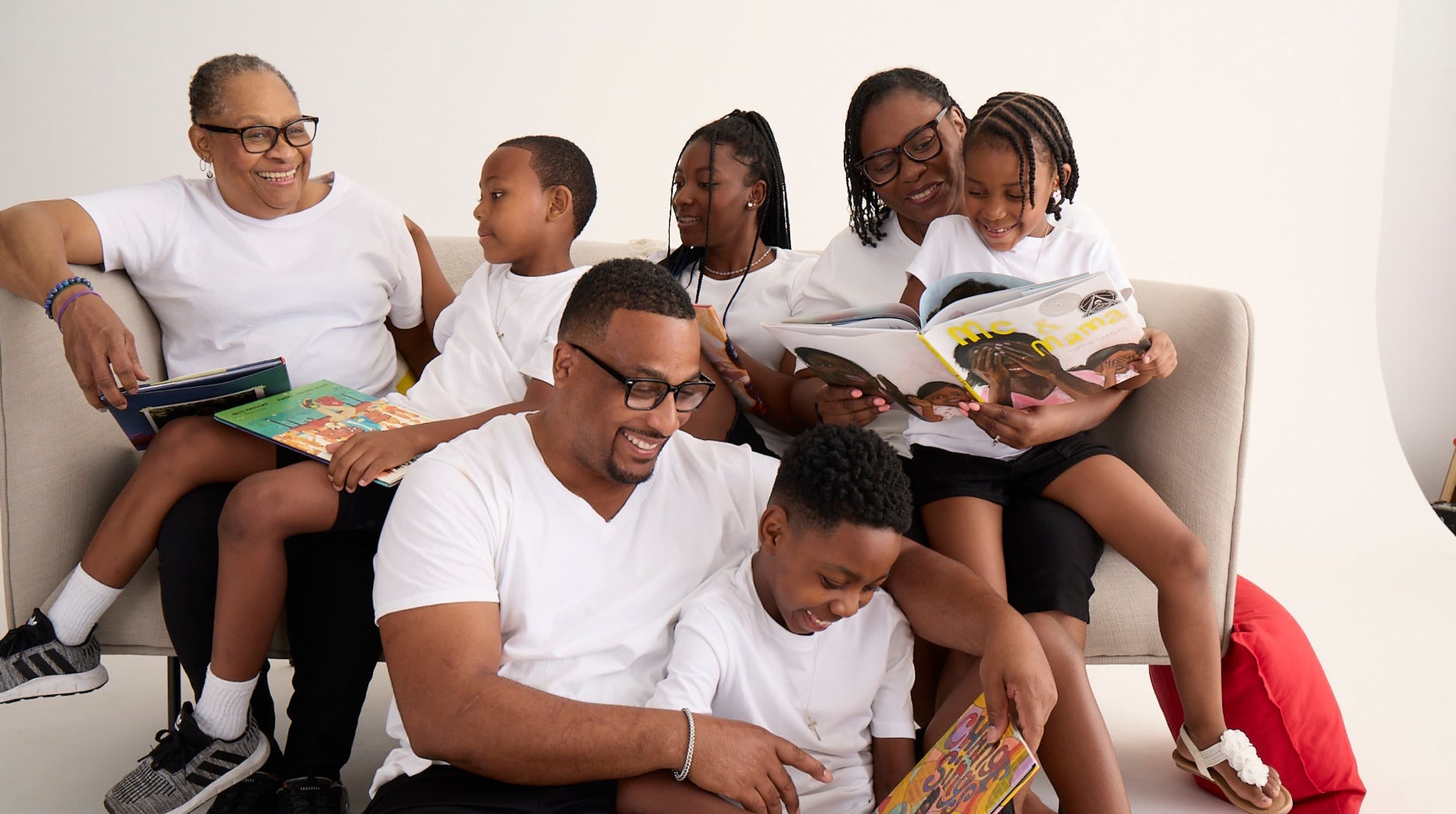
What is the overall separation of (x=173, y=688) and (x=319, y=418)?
27.4 inches

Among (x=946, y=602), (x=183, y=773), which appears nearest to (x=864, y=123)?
(x=946, y=602)

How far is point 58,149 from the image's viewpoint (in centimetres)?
425

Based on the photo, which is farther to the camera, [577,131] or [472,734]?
[577,131]

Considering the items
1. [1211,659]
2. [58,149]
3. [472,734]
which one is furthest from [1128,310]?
[58,149]

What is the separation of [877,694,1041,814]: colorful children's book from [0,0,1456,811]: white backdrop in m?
2.59

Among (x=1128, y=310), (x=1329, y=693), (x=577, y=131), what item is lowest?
(x=1329, y=693)

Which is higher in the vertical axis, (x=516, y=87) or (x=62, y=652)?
(x=516, y=87)

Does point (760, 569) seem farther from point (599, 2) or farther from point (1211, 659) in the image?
point (599, 2)

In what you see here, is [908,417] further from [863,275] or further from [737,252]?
[737,252]

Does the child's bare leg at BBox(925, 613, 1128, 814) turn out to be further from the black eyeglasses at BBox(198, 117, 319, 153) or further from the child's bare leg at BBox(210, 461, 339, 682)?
the black eyeglasses at BBox(198, 117, 319, 153)

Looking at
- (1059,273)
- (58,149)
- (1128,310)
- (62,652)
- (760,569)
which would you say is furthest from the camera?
(58,149)

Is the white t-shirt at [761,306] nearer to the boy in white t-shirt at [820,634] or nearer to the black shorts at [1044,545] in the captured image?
the black shorts at [1044,545]

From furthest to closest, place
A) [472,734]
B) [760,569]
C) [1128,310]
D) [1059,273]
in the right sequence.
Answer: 1. [1059,273]
2. [1128,310]
3. [760,569]
4. [472,734]

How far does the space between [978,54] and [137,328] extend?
317 centimetres
